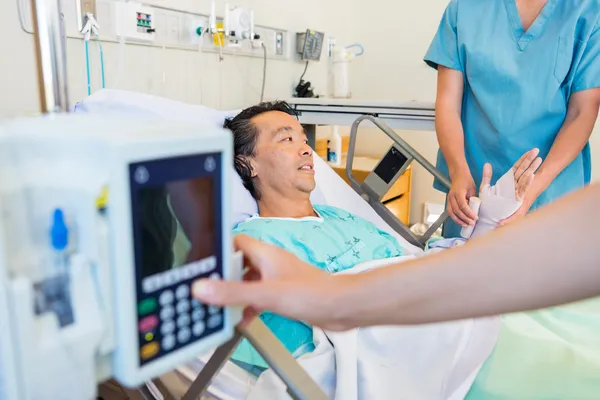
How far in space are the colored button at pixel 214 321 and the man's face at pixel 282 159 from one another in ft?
3.51

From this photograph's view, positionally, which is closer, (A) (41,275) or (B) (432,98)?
(A) (41,275)

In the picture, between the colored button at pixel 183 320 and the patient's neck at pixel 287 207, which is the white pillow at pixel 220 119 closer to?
the patient's neck at pixel 287 207

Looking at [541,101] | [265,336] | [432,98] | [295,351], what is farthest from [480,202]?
[432,98]

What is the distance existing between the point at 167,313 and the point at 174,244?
0.07 m

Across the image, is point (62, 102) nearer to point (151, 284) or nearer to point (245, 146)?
point (151, 284)

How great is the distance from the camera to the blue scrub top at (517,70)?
159 cm

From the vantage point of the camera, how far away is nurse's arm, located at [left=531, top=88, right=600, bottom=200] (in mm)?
1536

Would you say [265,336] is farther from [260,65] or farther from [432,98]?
[432,98]

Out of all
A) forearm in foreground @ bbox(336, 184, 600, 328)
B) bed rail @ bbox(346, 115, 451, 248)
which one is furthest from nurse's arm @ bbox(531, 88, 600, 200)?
forearm in foreground @ bbox(336, 184, 600, 328)

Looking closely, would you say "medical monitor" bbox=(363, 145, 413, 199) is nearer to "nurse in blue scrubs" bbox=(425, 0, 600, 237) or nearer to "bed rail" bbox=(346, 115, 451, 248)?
"bed rail" bbox=(346, 115, 451, 248)

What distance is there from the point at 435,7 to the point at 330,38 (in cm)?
76

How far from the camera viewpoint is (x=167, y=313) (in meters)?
0.53

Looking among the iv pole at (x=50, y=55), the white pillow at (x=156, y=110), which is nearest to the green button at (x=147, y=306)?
the iv pole at (x=50, y=55)

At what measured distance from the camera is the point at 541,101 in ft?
5.37
